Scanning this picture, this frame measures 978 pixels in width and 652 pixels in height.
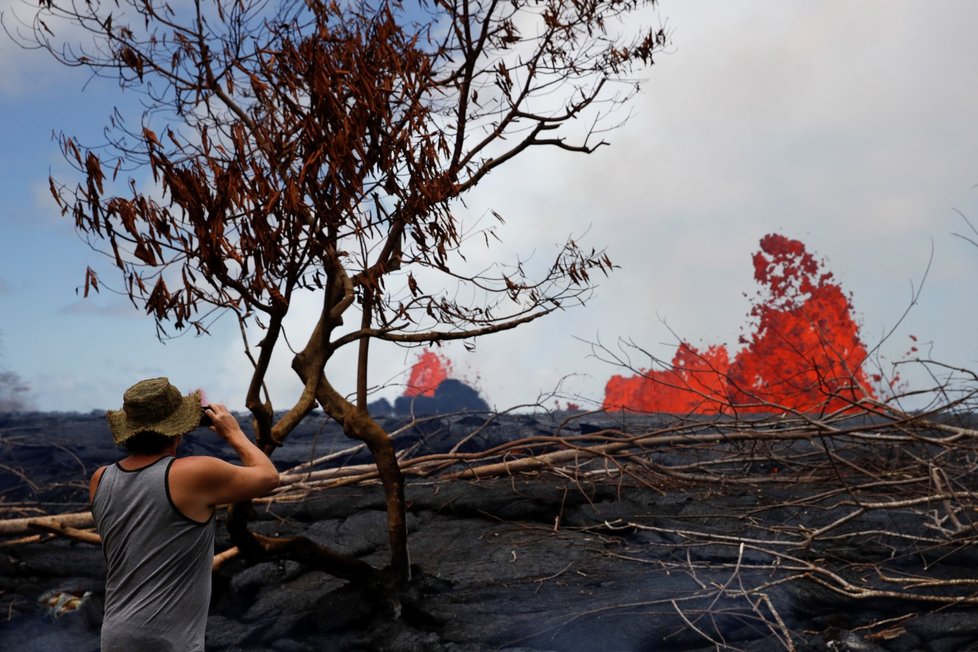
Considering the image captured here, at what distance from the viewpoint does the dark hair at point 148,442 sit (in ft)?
10.9

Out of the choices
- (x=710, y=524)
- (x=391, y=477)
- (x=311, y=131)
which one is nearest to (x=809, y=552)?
(x=710, y=524)

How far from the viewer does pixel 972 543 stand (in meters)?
6.19

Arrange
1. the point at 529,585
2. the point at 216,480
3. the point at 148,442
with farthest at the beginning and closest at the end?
the point at 529,585 < the point at 148,442 < the point at 216,480

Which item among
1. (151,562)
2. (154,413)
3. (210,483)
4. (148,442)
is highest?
(154,413)

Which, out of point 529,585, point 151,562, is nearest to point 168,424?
point 151,562

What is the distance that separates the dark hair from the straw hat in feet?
0.06

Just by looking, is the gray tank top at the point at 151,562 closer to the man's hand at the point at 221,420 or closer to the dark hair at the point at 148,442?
the dark hair at the point at 148,442

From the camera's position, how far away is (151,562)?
10.7 feet

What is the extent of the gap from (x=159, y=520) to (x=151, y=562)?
0.17 metres

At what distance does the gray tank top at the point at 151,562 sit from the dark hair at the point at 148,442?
0.19 ft

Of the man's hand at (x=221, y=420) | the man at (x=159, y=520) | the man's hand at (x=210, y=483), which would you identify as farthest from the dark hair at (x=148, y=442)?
the man's hand at (x=221, y=420)

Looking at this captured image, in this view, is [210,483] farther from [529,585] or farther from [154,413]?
[529,585]

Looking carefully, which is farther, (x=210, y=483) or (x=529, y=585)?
(x=529, y=585)

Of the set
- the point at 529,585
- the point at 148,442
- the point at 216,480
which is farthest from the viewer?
the point at 529,585
